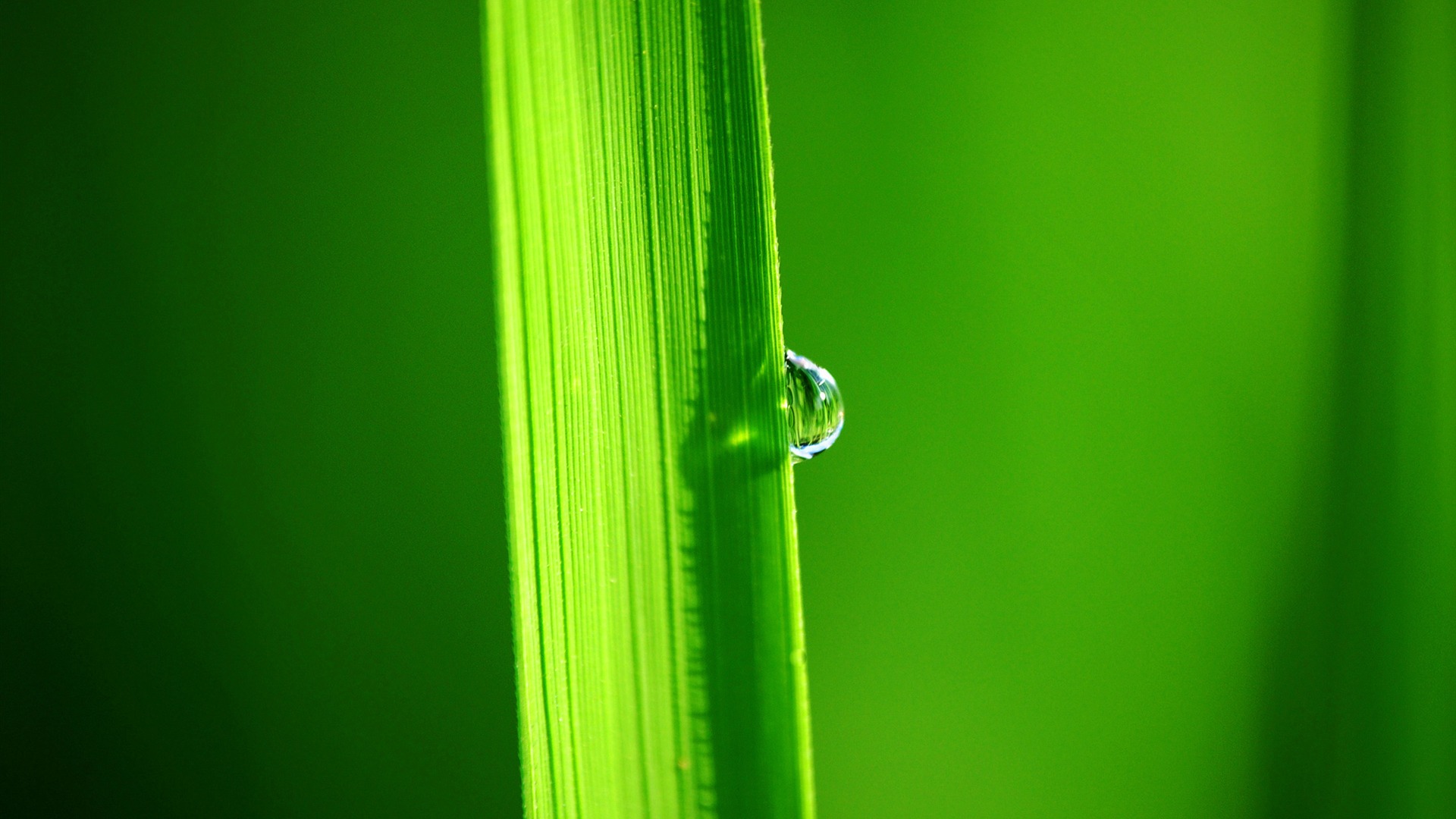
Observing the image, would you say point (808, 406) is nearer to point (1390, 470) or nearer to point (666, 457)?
point (666, 457)

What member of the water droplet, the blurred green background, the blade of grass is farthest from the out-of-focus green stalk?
the blade of grass

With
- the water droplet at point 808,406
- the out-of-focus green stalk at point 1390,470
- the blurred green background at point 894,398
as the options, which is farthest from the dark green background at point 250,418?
the out-of-focus green stalk at point 1390,470

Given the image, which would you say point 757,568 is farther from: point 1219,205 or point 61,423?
point 61,423

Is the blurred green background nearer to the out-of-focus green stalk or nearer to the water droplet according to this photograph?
the out-of-focus green stalk

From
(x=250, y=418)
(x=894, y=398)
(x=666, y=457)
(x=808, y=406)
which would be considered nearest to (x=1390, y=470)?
(x=894, y=398)

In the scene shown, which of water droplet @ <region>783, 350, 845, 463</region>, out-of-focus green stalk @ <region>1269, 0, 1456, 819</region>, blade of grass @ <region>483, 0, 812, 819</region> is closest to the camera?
blade of grass @ <region>483, 0, 812, 819</region>
